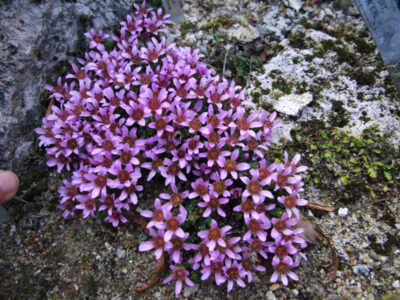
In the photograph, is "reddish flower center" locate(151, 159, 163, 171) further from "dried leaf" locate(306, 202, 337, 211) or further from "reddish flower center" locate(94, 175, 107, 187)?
"dried leaf" locate(306, 202, 337, 211)

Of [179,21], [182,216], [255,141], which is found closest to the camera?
[182,216]

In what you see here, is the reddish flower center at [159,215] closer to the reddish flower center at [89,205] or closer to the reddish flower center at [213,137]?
the reddish flower center at [89,205]

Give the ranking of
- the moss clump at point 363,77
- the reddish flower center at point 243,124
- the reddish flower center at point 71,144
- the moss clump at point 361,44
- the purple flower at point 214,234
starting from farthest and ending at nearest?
the moss clump at point 361,44, the moss clump at point 363,77, the reddish flower center at point 71,144, the reddish flower center at point 243,124, the purple flower at point 214,234

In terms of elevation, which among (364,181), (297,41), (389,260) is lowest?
(389,260)

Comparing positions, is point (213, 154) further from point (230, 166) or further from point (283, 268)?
point (283, 268)

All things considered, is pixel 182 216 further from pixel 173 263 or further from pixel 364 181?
pixel 364 181

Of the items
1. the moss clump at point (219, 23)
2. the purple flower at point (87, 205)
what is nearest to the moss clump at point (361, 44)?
the moss clump at point (219, 23)

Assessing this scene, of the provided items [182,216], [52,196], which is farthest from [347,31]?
[52,196]

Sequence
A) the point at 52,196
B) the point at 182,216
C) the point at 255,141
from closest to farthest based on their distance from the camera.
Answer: the point at 182,216
the point at 255,141
the point at 52,196
